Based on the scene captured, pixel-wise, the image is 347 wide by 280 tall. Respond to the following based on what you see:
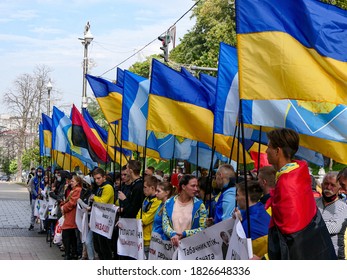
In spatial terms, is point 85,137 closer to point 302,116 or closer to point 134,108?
point 134,108

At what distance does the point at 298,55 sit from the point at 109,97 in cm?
798

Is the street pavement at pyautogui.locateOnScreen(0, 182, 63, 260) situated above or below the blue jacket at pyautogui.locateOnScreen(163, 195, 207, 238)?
below

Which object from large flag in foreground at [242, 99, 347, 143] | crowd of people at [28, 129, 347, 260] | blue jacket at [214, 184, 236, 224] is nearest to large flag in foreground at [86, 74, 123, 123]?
crowd of people at [28, 129, 347, 260]

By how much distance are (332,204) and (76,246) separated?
317 inches

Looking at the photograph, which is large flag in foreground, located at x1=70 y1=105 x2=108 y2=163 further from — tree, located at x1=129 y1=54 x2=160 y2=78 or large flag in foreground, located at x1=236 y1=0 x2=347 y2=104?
tree, located at x1=129 y1=54 x2=160 y2=78

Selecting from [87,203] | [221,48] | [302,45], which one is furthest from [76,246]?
[302,45]

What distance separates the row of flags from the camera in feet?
20.6

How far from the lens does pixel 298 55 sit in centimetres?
632

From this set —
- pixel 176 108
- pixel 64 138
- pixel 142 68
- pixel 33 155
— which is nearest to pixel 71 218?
pixel 176 108

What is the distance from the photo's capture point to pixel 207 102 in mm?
10680

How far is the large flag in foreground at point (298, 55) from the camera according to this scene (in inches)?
→ 246

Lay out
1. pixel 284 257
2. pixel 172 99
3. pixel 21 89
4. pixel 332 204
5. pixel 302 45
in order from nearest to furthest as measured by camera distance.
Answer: pixel 284 257, pixel 302 45, pixel 332 204, pixel 172 99, pixel 21 89

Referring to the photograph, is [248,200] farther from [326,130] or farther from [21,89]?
[21,89]

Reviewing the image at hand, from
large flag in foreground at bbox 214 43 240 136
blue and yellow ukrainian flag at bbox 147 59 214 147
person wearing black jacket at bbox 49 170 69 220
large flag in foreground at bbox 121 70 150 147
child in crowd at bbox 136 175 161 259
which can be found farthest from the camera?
person wearing black jacket at bbox 49 170 69 220
